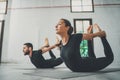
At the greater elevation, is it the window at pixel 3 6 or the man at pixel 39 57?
the window at pixel 3 6

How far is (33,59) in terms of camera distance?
11.3 feet

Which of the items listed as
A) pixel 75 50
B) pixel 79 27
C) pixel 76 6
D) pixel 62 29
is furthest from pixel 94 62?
pixel 76 6

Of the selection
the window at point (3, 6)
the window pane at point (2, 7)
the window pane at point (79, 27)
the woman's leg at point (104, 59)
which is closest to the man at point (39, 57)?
the woman's leg at point (104, 59)

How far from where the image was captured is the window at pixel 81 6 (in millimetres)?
7585

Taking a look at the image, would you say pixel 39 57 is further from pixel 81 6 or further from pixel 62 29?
pixel 81 6

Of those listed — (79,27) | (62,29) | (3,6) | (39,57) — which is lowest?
(39,57)

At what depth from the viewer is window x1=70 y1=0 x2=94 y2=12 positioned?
7.59 m

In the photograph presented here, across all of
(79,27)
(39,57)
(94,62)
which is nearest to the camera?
(94,62)

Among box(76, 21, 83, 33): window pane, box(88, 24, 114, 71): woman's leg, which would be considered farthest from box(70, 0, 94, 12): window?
box(88, 24, 114, 71): woman's leg

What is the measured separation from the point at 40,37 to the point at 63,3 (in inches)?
80.3

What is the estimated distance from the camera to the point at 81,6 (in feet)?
25.1

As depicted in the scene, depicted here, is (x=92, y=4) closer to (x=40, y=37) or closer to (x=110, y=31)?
(x=110, y=31)

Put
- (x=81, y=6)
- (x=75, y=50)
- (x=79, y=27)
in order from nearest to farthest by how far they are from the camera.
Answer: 1. (x=75, y=50)
2. (x=79, y=27)
3. (x=81, y=6)

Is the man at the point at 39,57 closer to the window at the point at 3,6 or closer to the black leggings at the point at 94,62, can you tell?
the black leggings at the point at 94,62
